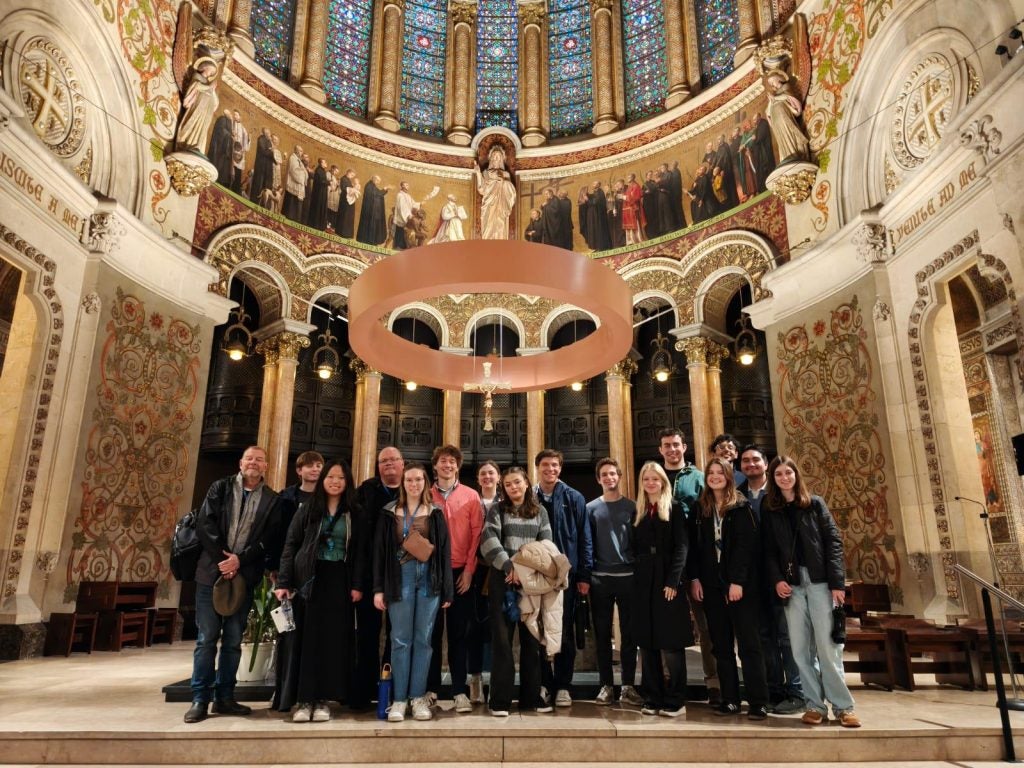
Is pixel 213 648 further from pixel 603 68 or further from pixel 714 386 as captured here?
pixel 603 68

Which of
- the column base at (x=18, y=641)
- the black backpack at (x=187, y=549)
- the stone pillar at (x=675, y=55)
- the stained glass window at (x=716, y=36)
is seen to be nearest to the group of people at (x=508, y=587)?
the black backpack at (x=187, y=549)

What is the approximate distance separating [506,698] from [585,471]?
12.3 metres

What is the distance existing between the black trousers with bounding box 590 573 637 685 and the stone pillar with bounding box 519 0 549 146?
13359mm

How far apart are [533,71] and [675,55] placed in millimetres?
3627

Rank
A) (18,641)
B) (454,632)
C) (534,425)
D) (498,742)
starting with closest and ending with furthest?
(498,742) → (454,632) → (18,641) → (534,425)

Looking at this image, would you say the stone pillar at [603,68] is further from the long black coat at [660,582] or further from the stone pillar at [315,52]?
the long black coat at [660,582]

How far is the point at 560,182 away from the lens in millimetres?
15500

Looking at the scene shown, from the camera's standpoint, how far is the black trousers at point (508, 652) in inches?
168

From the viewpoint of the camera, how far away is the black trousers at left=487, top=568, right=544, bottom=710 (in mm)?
4277

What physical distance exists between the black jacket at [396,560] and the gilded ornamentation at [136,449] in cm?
637

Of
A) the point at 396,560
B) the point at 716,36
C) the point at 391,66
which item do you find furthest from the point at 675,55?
the point at 396,560

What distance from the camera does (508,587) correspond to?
442 cm

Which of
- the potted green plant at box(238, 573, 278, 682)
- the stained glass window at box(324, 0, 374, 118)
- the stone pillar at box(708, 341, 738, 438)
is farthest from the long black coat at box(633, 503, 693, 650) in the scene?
the stained glass window at box(324, 0, 374, 118)

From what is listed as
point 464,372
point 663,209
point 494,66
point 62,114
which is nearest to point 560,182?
point 663,209
